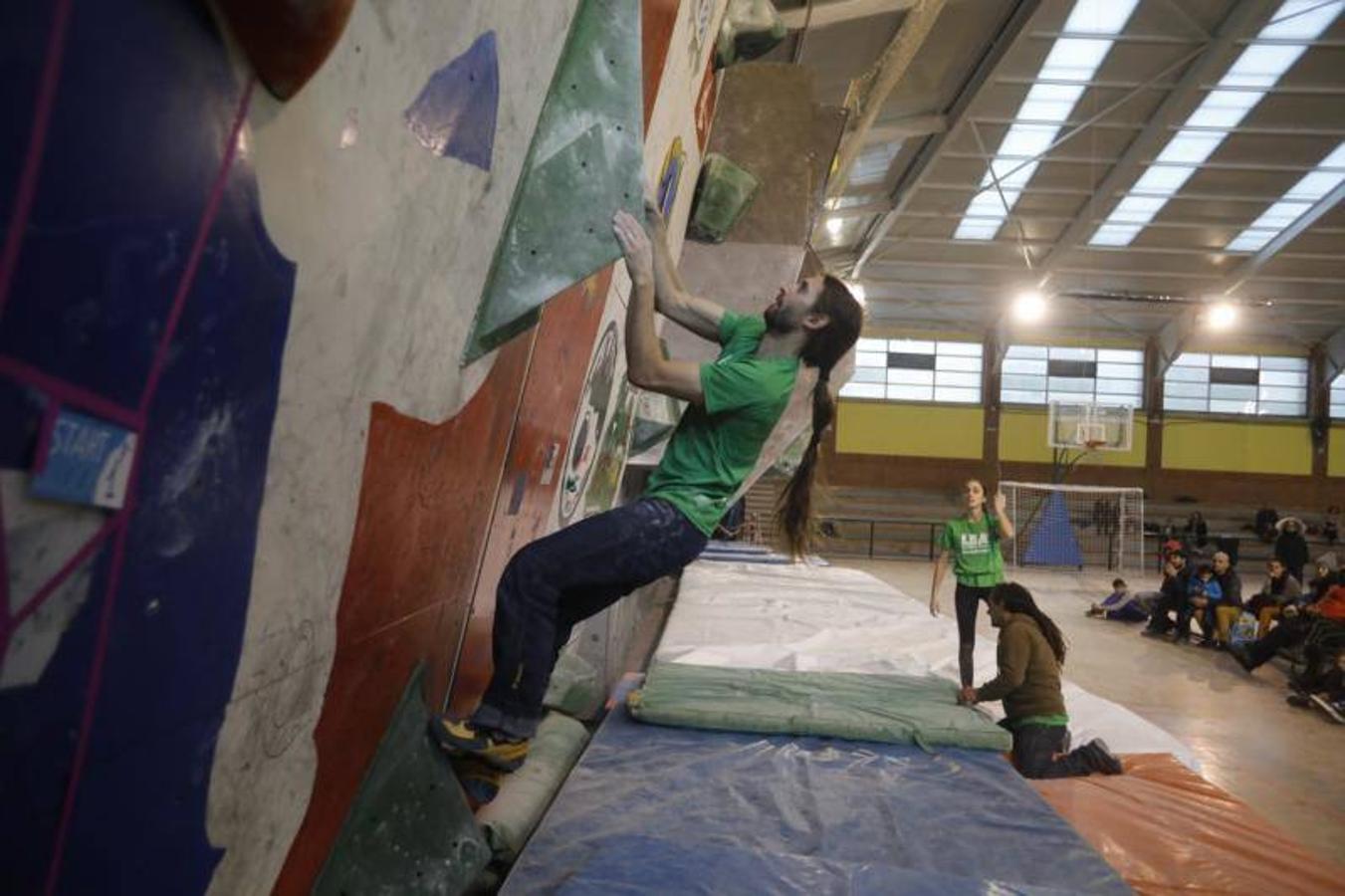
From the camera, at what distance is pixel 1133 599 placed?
423 inches

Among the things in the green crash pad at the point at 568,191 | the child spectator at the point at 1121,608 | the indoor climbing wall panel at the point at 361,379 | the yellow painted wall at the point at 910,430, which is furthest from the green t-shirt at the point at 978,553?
the yellow painted wall at the point at 910,430

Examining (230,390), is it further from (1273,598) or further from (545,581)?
(1273,598)

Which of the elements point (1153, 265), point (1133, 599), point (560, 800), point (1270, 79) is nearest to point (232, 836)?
point (560, 800)

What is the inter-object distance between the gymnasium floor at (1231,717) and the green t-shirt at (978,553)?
0.59 m

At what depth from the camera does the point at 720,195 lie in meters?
4.49

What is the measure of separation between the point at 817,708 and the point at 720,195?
2.60 metres

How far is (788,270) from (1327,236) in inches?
615

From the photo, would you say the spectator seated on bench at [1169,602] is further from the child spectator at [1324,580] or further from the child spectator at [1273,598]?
the child spectator at [1324,580]

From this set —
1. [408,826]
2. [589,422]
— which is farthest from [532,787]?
[589,422]

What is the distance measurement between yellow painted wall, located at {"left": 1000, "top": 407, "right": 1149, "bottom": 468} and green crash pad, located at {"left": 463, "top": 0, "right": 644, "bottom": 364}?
21107mm

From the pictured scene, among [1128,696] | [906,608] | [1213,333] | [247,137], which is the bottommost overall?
[1128,696]

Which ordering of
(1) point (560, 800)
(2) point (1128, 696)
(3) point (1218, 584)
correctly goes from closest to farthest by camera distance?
1. (1) point (560, 800)
2. (2) point (1128, 696)
3. (3) point (1218, 584)

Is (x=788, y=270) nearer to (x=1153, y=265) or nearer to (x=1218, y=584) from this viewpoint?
(x=1218, y=584)

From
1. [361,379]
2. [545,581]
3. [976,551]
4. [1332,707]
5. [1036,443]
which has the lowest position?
[1332,707]
